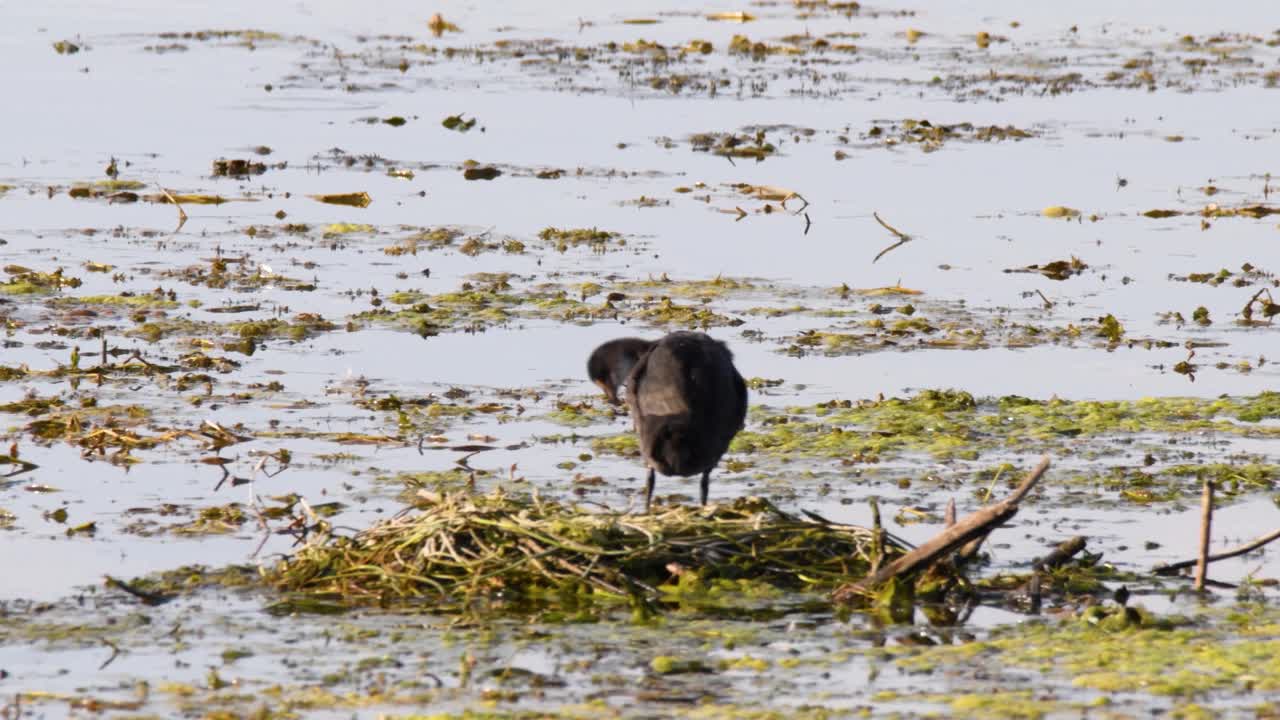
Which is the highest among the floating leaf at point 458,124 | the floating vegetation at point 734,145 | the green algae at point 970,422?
the floating leaf at point 458,124

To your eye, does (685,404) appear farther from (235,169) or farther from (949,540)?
(235,169)

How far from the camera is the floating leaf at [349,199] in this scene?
68.2ft

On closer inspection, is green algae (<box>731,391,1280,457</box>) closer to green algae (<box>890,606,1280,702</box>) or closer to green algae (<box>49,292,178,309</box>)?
green algae (<box>890,606,1280,702</box>)

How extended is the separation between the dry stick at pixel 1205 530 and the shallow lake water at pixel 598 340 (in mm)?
178

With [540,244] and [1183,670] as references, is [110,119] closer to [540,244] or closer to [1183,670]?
[540,244]

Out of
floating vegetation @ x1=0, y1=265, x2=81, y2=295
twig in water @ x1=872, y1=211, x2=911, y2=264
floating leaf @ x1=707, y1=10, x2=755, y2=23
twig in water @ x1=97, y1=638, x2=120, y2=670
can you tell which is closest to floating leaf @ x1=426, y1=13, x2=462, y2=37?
floating leaf @ x1=707, y1=10, x2=755, y2=23

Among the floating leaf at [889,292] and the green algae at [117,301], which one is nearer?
the green algae at [117,301]

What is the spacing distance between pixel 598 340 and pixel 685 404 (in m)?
4.81

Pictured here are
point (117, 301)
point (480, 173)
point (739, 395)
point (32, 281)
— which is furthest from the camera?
point (480, 173)

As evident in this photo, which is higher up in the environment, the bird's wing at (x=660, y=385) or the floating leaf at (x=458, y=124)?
the floating leaf at (x=458, y=124)

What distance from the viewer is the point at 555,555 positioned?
9227 mm

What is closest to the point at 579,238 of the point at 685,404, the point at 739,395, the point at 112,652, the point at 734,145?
the point at 734,145

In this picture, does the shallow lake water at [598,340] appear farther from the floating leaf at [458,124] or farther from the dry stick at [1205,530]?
the floating leaf at [458,124]

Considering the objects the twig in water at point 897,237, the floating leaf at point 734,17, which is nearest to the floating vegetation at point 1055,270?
the twig in water at point 897,237
